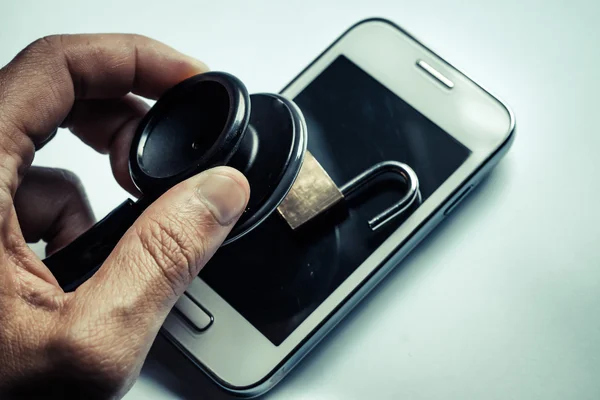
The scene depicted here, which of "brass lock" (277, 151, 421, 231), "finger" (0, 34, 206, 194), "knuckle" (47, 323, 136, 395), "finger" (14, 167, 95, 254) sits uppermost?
"brass lock" (277, 151, 421, 231)

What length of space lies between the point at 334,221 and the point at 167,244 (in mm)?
241

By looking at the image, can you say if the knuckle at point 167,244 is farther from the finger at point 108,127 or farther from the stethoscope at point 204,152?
the finger at point 108,127

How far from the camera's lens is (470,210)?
744mm

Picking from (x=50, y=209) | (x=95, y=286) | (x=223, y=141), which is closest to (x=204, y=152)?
(x=223, y=141)

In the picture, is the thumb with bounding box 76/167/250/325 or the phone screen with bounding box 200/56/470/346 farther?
the phone screen with bounding box 200/56/470/346

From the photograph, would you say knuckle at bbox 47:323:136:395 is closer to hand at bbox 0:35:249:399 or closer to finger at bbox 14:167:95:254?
hand at bbox 0:35:249:399

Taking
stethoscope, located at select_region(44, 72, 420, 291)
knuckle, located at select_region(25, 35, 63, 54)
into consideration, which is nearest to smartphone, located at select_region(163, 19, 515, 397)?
stethoscope, located at select_region(44, 72, 420, 291)

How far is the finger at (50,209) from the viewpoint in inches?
29.6

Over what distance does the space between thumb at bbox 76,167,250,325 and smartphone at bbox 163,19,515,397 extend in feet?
0.49

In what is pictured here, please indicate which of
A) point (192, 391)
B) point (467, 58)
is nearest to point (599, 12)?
point (467, 58)

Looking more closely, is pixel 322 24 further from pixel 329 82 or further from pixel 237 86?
pixel 237 86

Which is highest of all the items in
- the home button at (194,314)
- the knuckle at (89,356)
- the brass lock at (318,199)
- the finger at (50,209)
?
the brass lock at (318,199)

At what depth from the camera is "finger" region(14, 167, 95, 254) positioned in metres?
0.75

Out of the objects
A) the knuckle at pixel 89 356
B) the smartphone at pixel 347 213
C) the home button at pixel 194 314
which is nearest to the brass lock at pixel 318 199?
the smartphone at pixel 347 213
